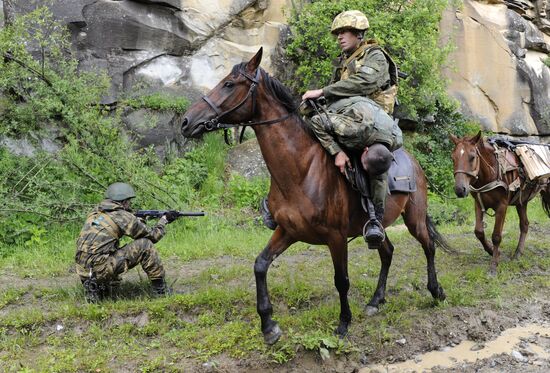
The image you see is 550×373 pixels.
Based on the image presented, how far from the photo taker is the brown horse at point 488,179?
8.29 meters

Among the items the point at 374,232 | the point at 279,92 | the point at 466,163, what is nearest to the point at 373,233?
the point at 374,232

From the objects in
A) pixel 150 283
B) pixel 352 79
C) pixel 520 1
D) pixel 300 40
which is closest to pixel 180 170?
pixel 300 40

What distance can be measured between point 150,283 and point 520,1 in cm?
1890

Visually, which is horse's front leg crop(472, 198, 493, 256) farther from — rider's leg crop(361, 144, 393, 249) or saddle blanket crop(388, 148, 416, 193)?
rider's leg crop(361, 144, 393, 249)

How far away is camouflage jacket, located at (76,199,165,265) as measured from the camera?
6.30 m

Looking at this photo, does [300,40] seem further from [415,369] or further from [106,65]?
[415,369]

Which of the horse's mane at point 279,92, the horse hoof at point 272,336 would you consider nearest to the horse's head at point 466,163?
the horse's mane at point 279,92

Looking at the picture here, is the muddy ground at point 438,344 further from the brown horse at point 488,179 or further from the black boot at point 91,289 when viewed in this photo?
the brown horse at point 488,179

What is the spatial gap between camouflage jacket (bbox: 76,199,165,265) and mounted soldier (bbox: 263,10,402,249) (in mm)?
2627


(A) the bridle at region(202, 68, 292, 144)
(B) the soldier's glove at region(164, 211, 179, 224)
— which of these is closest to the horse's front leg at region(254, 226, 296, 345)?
(A) the bridle at region(202, 68, 292, 144)

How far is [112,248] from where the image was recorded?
21.0 feet

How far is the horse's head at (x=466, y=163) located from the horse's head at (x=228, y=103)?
4552 millimetres

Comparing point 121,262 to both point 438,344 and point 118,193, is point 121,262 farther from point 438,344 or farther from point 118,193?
point 438,344

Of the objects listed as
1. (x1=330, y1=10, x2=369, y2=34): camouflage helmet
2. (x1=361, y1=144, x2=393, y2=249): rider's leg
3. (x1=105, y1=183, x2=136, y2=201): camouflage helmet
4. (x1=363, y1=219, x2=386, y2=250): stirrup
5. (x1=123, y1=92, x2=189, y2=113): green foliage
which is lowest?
→ (x1=123, y1=92, x2=189, y2=113): green foliage
